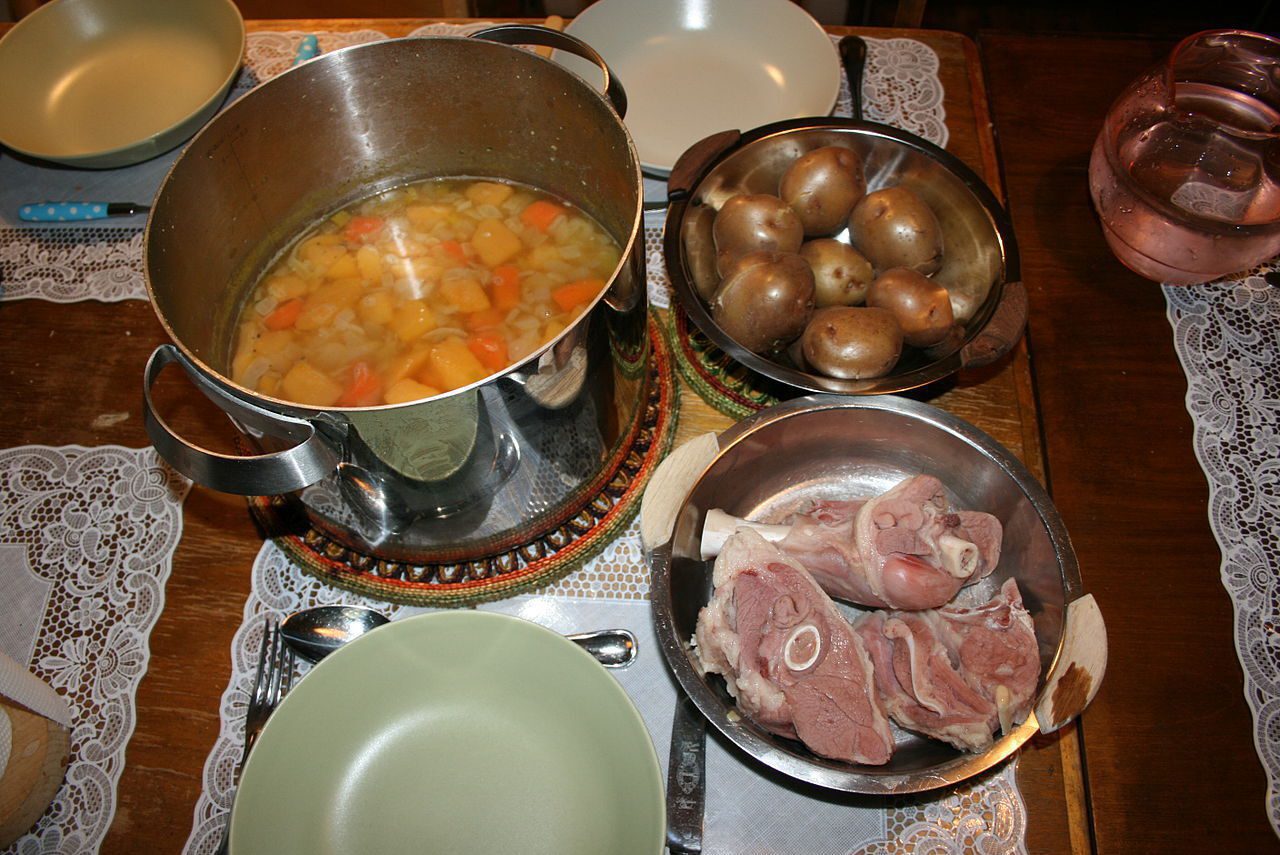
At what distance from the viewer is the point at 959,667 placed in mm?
880

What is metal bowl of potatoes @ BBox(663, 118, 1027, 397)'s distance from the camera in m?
1.03

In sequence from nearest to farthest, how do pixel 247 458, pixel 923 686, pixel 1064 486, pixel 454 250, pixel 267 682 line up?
pixel 247 458 < pixel 923 686 < pixel 267 682 < pixel 1064 486 < pixel 454 250

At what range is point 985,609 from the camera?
909 millimetres

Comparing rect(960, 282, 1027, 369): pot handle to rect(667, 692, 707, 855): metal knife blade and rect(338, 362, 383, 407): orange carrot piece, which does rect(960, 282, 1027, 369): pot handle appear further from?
rect(338, 362, 383, 407): orange carrot piece

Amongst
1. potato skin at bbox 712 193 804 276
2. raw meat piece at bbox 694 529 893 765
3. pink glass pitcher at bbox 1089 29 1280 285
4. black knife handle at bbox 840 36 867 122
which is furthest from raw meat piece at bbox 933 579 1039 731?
black knife handle at bbox 840 36 867 122

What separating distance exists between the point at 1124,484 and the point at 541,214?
2.95ft

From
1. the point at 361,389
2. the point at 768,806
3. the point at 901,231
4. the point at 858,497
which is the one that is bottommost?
the point at 768,806

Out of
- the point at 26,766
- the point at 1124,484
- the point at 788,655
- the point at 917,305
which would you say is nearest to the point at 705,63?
the point at 917,305

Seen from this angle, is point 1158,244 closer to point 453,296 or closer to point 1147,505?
point 1147,505

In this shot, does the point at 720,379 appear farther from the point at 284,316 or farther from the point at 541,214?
the point at 284,316

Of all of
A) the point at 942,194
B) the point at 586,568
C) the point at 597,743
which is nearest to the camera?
the point at 597,743

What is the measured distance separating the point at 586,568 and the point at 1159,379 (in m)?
0.86

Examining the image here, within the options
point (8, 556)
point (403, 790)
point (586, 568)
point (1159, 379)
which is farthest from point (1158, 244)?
point (8, 556)

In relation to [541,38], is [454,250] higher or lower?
lower
